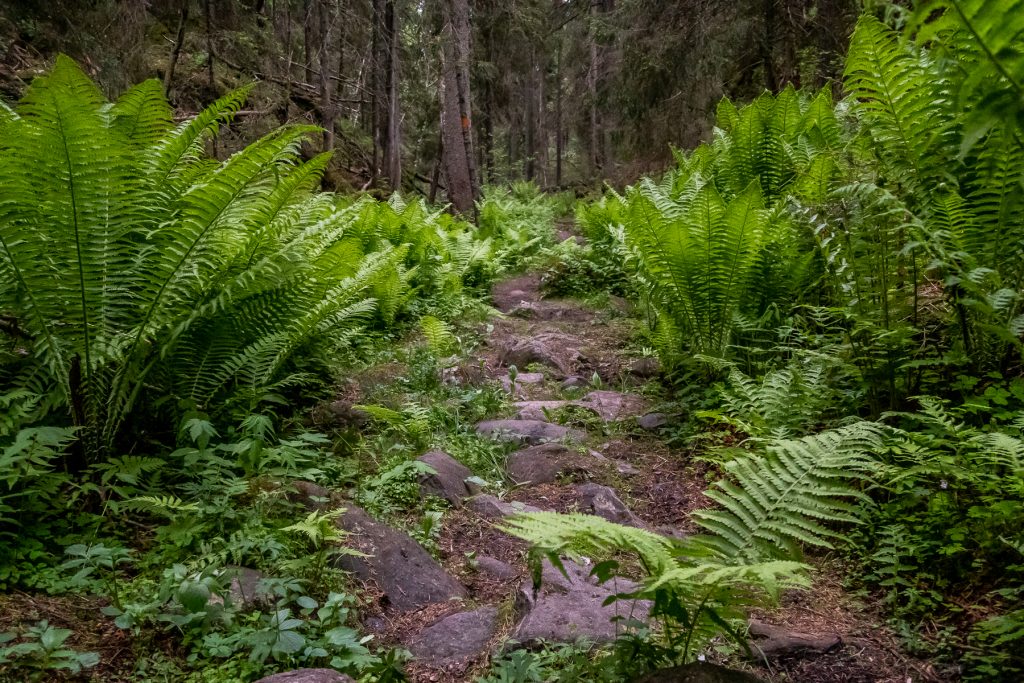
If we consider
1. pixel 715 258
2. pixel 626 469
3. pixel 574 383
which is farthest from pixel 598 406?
pixel 715 258

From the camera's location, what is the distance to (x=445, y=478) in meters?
2.97

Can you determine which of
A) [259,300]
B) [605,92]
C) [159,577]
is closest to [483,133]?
[605,92]

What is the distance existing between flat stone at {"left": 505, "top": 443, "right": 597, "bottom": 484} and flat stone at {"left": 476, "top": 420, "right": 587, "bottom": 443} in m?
0.12

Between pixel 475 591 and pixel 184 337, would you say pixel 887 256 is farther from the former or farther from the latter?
pixel 184 337

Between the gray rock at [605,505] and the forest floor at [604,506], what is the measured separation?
10 mm

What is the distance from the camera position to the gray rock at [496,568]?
8.06 ft

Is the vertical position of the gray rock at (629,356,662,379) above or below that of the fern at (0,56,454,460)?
below

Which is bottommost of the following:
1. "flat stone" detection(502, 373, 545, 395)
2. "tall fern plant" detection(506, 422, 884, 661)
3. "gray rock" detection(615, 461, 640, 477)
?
"gray rock" detection(615, 461, 640, 477)

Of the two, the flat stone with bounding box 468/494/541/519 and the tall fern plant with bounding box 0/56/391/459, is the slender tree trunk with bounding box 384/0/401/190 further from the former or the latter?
the flat stone with bounding box 468/494/541/519

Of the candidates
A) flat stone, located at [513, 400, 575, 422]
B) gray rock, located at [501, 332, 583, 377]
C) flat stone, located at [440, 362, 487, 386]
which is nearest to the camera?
flat stone, located at [513, 400, 575, 422]

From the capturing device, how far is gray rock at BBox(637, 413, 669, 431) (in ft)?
12.2

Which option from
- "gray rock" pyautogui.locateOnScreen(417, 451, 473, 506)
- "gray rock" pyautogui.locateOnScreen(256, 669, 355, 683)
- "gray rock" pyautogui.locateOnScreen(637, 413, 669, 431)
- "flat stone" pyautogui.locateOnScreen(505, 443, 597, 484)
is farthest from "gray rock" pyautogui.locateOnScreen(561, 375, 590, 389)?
"gray rock" pyautogui.locateOnScreen(256, 669, 355, 683)

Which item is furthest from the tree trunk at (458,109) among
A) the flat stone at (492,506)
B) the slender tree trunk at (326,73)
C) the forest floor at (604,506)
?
the flat stone at (492,506)

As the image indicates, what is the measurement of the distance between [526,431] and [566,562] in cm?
127
